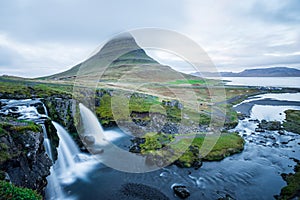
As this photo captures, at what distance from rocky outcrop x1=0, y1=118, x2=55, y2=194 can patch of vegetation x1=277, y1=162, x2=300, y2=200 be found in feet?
68.6

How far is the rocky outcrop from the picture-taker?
14.0 m

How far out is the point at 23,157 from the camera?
15.1 metres

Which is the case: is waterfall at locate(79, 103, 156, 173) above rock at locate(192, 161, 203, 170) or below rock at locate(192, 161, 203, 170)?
above

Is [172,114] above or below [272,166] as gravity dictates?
above

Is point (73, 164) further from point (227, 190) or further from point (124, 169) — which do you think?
point (227, 190)

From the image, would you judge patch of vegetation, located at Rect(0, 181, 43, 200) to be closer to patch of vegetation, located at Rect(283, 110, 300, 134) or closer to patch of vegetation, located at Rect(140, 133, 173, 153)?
patch of vegetation, located at Rect(140, 133, 173, 153)

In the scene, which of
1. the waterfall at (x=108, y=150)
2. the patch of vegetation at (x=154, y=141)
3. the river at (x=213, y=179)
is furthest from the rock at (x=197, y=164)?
the patch of vegetation at (x=154, y=141)

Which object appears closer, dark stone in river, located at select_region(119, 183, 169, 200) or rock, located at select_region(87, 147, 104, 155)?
dark stone in river, located at select_region(119, 183, 169, 200)

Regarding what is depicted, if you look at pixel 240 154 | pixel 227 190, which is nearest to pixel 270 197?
pixel 227 190

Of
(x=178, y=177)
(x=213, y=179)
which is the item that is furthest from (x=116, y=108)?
(x=213, y=179)

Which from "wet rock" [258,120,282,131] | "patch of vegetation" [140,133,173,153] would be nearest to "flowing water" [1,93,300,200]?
"patch of vegetation" [140,133,173,153]

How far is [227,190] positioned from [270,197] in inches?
147

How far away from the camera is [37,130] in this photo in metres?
17.1

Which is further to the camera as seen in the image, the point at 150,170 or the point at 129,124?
the point at 129,124
